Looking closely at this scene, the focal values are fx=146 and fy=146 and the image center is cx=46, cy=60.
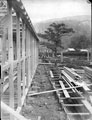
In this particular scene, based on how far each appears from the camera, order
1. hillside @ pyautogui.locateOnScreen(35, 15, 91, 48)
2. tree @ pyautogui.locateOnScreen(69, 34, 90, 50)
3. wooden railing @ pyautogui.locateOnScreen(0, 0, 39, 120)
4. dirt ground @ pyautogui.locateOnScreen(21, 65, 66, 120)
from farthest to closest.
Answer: tree @ pyautogui.locateOnScreen(69, 34, 90, 50)
dirt ground @ pyautogui.locateOnScreen(21, 65, 66, 120)
hillside @ pyautogui.locateOnScreen(35, 15, 91, 48)
wooden railing @ pyautogui.locateOnScreen(0, 0, 39, 120)

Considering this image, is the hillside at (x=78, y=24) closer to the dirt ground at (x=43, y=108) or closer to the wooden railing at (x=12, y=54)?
the wooden railing at (x=12, y=54)

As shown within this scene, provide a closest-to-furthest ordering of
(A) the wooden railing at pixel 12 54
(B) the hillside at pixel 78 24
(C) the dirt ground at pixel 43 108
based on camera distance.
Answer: (A) the wooden railing at pixel 12 54 < (B) the hillside at pixel 78 24 < (C) the dirt ground at pixel 43 108

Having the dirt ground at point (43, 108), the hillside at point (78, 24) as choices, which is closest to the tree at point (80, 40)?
the hillside at point (78, 24)

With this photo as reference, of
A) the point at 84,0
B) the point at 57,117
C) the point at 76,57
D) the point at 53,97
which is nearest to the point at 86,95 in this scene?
the point at 53,97

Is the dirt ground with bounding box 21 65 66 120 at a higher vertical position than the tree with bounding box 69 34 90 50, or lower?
lower

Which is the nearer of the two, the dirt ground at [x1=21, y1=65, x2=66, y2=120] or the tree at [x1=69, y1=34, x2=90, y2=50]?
the dirt ground at [x1=21, y1=65, x2=66, y2=120]

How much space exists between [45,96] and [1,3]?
2.36 meters

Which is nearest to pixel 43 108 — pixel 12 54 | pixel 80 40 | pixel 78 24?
pixel 12 54

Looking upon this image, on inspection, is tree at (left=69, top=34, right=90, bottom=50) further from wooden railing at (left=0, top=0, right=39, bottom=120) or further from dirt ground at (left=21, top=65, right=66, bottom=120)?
dirt ground at (left=21, top=65, right=66, bottom=120)

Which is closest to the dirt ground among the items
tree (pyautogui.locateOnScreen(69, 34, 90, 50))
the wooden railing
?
the wooden railing

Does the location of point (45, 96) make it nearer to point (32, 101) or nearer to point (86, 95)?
point (32, 101)

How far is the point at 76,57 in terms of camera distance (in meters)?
6.91

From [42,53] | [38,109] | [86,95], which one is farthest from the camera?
[42,53]

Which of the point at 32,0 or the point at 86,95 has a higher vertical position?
the point at 32,0
